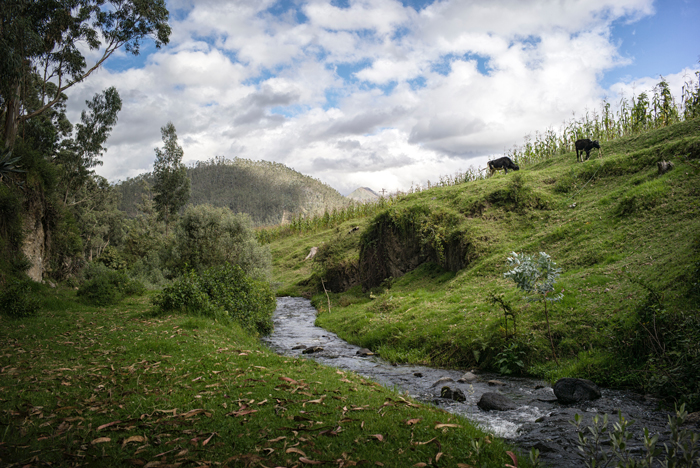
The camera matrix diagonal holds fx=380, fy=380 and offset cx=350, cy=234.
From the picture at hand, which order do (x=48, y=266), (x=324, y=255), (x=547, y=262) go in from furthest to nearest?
1. (x=324, y=255)
2. (x=48, y=266)
3. (x=547, y=262)

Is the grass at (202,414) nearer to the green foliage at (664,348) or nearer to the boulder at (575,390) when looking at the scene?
the boulder at (575,390)

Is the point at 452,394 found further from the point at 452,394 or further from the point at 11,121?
the point at 11,121

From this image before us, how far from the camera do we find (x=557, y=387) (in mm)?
8336

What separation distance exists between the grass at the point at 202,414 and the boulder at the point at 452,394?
1.82m

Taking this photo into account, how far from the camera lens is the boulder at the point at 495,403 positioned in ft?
26.8

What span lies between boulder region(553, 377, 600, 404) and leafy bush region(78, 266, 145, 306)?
21075mm

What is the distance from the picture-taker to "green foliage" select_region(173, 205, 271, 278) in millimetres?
31234

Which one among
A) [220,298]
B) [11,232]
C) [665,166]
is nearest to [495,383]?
[220,298]

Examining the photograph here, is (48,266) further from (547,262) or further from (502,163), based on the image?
(502,163)

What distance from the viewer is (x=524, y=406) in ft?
26.8

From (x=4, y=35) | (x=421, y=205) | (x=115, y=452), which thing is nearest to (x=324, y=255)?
(x=421, y=205)

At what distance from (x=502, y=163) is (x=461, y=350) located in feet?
61.9

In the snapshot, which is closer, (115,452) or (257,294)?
(115,452)

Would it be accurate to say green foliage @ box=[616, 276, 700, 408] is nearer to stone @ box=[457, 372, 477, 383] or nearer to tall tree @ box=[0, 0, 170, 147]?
stone @ box=[457, 372, 477, 383]
